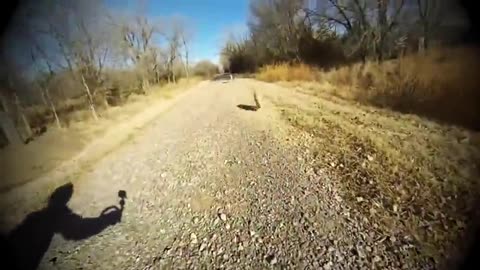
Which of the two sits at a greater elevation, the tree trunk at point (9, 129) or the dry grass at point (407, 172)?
the tree trunk at point (9, 129)

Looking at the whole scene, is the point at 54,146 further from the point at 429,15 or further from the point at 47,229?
the point at 429,15

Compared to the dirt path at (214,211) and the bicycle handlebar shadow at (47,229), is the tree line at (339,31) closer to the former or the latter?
the dirt path at (214,211)

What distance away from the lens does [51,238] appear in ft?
5.11

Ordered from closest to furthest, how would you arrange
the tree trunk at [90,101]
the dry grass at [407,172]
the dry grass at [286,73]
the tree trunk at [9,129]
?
the tree trunk at [9,129] → the dry grass at [407,172] → the tree trunk at [90,101] → the dry grass at [286,73]

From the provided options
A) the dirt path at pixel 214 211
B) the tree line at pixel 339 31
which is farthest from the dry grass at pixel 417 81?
the dirt path at pixel 214 211

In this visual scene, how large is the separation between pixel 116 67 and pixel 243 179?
4.45 feet

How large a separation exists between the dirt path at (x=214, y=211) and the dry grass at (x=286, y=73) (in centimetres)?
21

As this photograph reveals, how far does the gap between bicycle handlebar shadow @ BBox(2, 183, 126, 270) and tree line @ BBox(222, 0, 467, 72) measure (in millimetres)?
1438

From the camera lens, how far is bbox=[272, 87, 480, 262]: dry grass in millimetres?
1449

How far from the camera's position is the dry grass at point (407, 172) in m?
1.45

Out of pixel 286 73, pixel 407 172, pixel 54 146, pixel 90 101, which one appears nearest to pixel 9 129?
pixel 54 146

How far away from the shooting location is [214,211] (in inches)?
73.2

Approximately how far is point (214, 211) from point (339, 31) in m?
1.55

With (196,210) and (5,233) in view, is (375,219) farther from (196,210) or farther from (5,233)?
(5,233)
